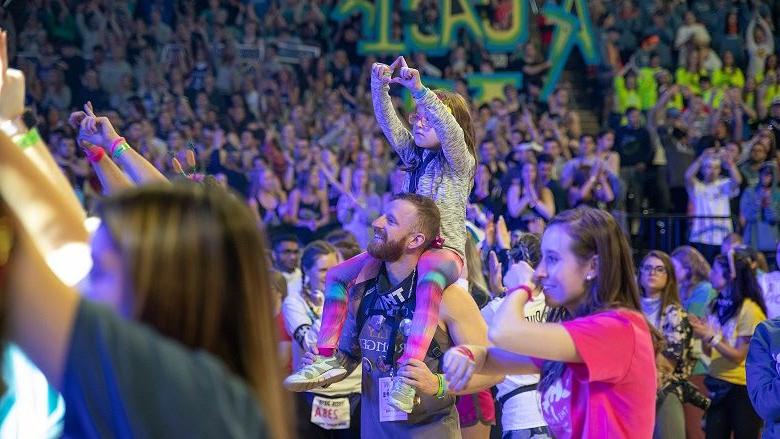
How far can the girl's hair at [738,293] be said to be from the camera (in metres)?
7.55

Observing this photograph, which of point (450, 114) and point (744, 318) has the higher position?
point (450, 114)

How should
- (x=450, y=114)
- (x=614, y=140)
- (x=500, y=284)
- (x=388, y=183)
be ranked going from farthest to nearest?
(x=614, y=140) → (x=388, y=183) → (x=500, y=284) → (x=450, y=114)

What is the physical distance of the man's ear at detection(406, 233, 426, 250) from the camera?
4.65 m

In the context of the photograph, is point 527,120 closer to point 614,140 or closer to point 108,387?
point 614,140

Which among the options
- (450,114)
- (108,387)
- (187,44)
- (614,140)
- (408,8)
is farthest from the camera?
(408,8)

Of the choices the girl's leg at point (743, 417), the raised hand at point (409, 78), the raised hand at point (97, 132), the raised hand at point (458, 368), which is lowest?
the girl's leg at point (743, 417)

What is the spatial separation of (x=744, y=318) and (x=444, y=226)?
11.2 ft

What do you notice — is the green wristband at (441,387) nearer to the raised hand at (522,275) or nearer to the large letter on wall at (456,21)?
the raised hand at (522,275)


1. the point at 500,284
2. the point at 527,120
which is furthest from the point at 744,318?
the point at 527,120

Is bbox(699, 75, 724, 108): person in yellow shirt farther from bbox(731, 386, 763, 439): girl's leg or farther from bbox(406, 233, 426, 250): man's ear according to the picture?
bbox(406, 233, 426, 250): man's ear

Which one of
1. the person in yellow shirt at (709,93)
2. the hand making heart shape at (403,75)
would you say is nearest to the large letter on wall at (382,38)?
the person in yellow shirt at (709,93)

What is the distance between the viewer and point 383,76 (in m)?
4.99

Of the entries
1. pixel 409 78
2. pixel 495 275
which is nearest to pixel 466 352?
pixel 409 78

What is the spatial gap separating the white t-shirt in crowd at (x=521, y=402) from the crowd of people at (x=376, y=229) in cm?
1
